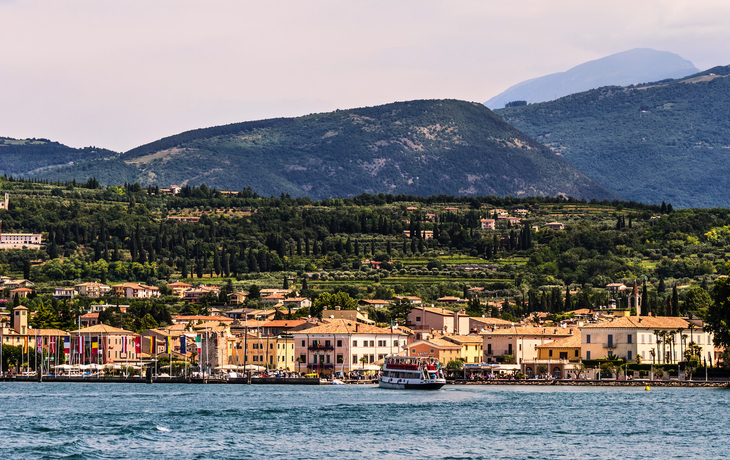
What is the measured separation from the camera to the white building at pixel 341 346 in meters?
114

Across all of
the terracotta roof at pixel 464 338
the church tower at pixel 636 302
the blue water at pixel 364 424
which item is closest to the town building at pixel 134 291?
the terracotta roof at pixel 464 338

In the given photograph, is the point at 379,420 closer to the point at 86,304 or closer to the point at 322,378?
the point at 322,378

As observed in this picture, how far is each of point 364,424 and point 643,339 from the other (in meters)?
49.4

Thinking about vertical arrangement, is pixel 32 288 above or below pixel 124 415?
above

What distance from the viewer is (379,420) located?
67.0 meters

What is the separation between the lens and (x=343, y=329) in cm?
11444

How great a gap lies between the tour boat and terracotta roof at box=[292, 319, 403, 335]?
13828 mm

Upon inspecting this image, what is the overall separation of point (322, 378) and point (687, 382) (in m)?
33.2

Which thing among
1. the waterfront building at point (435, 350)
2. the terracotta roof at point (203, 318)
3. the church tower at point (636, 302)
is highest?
the church tower at point (636, 302)

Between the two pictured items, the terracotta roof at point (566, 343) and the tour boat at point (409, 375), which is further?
the terracotta roof at point (566, 343)

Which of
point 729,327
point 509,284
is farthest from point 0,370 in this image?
point 509,284

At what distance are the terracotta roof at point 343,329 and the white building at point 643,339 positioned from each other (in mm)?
20219

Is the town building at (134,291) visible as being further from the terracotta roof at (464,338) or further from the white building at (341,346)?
the terracotta roof at (464,338)

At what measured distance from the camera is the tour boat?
312 ft
